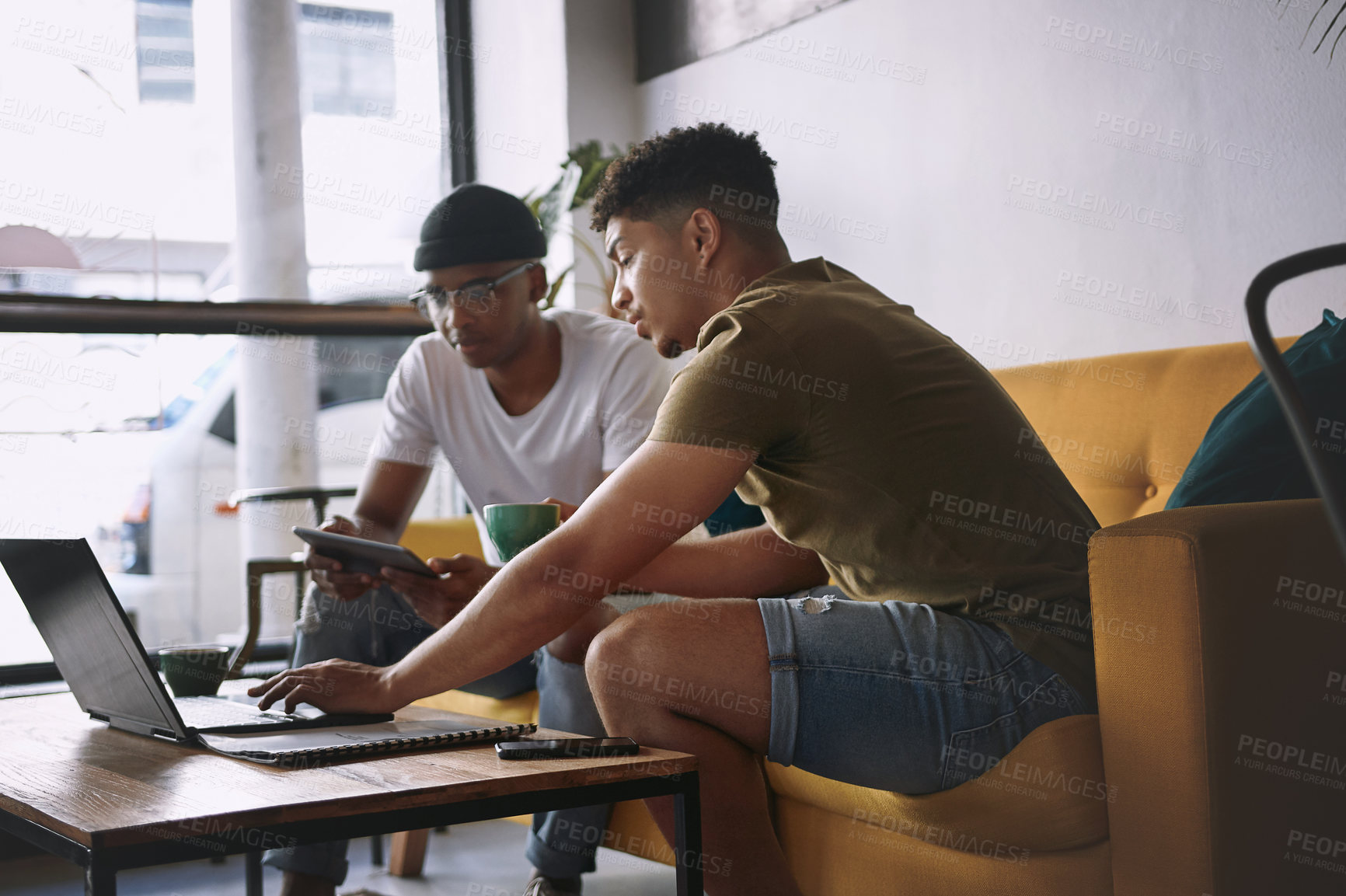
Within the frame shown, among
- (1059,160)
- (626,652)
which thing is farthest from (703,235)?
(1059,160)

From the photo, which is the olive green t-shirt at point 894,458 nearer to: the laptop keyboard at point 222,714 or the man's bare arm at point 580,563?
the man's bare arm at point 580,563

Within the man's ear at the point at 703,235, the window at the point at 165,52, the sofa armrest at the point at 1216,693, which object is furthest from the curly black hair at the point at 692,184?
the window at the point at 165,52

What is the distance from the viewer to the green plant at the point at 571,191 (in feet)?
11.5

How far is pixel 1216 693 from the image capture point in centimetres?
117

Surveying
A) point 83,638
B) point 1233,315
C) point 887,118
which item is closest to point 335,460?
point 887,118

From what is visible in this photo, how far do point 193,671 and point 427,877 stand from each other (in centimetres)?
88

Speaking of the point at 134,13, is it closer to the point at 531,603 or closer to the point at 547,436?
the point at 547,436

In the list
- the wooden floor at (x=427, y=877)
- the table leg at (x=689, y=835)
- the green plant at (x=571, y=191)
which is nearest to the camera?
the table leg at (x=689, y=835)

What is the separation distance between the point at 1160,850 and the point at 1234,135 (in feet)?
5.02

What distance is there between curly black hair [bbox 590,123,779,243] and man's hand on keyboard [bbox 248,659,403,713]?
2.40ft

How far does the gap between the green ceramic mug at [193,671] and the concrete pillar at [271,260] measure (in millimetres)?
2060

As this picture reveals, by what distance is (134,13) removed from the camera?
3662 millimetres

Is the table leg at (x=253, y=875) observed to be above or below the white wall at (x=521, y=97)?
below

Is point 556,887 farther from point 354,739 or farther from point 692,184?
point 692,184
